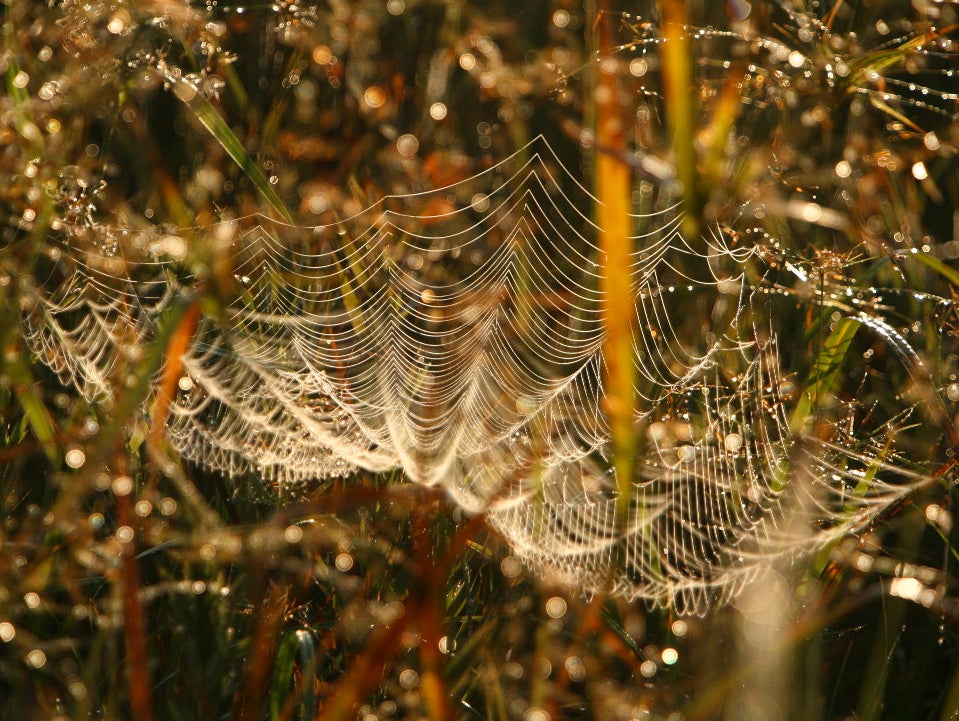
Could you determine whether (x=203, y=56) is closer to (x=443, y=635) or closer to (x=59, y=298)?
(x=59, y=298)

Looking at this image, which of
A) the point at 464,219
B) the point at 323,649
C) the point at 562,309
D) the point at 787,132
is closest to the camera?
the point at 323,649

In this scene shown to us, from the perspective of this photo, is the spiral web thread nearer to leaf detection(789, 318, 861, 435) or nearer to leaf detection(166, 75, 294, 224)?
leaf detection(789, 318, 861, 435)

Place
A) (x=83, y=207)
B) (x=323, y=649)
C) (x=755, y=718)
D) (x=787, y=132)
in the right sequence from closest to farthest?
(x=755, y=718), (x=323, y=649), (x=83, y=207), (x=787, y=132)

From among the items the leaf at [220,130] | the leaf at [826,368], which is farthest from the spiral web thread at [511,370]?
the leaf at [220,130]

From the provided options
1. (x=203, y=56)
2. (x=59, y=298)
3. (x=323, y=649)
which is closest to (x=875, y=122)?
(x=203, y=56)

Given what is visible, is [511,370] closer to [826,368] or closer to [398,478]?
[398,478]

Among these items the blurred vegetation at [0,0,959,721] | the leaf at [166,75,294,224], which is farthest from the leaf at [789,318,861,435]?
the leaf at [166,75,294,224]
